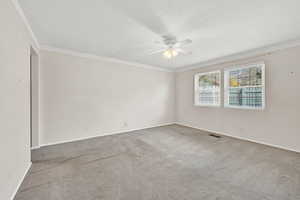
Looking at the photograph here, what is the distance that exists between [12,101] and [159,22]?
2.32 metres

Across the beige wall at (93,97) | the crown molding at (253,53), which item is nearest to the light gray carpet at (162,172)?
the beige wall at (93,97)

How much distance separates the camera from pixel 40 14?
199 cm

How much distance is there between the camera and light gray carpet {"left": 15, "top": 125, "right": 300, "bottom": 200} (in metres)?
1.66

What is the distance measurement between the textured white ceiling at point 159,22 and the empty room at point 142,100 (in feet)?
0.07

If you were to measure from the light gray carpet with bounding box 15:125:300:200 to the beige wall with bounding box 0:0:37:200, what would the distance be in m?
0.31

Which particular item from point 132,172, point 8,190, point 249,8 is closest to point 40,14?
point 8,190

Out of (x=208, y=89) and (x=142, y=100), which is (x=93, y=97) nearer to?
(x=142, y=100)

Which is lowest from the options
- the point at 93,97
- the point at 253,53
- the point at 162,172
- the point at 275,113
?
the point at 162,172

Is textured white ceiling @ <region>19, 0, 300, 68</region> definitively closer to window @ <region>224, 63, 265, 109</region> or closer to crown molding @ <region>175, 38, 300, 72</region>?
crown molding @ <region>175, 38, 300, 72</region>

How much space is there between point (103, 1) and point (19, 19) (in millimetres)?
1274

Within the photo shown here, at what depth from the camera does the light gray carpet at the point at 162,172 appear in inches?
65.4

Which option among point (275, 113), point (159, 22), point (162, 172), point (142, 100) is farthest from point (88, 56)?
point (275, 113)

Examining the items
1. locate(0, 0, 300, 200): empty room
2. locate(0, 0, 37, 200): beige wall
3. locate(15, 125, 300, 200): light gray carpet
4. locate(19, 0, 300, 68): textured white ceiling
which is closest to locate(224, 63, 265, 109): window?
locate(0, 0, 300, 200): empty room

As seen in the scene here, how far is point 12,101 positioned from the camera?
1.60 m
